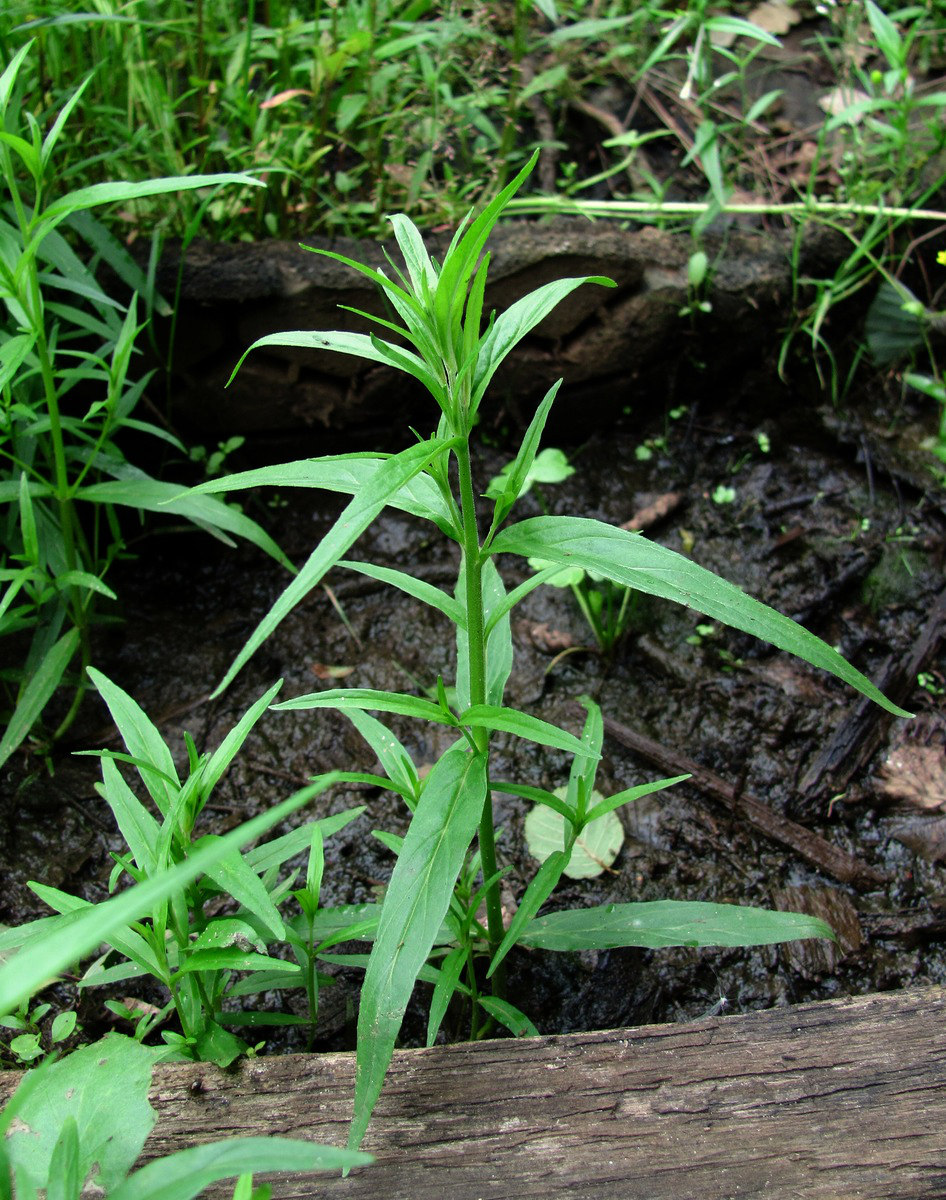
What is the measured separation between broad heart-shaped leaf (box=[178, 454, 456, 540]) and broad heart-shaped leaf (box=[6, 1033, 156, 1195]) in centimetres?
73

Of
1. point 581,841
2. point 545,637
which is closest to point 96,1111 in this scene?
point 581,841

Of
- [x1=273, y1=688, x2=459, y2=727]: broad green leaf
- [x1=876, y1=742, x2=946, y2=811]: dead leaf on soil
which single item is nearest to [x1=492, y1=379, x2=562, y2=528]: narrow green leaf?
[x1=273, y1=688, x2=459, y2=727]: broad green leaf

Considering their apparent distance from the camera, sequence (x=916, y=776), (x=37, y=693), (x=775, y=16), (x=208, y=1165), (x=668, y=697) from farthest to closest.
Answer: (x=775, y=16) < (x=668, y=697) < (x=916, y=776) < (x=37, y=693) < (x=208, y=1165)

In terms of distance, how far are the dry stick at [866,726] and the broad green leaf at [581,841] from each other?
483 millimetres

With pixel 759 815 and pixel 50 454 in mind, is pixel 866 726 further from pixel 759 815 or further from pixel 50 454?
pixel 50 454

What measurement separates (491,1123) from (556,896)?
2.22ft

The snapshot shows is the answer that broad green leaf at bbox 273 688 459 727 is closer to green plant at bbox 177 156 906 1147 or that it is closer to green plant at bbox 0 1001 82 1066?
green plant at bbox 177 156 906 1147

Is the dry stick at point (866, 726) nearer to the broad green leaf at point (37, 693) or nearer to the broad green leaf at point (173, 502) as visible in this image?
the broad green leaf at point (173, 502)

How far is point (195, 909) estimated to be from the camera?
1.44m

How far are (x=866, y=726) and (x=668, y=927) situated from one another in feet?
3.22

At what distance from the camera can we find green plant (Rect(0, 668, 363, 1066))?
129 centimetres

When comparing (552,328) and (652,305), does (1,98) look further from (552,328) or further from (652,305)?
(652,305)

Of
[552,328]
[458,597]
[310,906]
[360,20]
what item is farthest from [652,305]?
[310,906]

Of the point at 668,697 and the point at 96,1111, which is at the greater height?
the point at 96,1111
